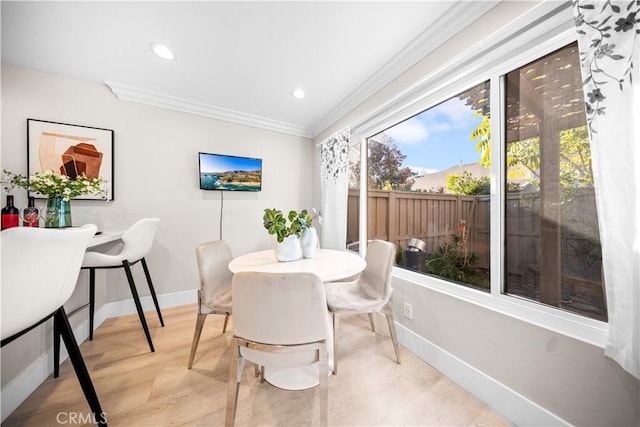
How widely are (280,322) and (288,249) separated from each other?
2.37ft

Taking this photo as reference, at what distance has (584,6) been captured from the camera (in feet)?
3.06

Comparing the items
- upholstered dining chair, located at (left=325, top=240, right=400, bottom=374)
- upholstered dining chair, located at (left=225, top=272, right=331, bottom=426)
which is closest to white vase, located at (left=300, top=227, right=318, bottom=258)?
upholstered dining chair, located at (left=325, top=240, right=400, bottom=374)

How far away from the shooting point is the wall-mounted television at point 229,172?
2.75 meters

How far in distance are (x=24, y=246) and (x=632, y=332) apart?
211 centimetres

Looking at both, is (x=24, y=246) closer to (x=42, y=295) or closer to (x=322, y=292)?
(x=42, y=295)

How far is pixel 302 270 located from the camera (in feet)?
4.62

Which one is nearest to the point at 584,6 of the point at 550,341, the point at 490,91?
the point at 490,91

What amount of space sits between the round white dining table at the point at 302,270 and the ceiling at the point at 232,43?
163cm

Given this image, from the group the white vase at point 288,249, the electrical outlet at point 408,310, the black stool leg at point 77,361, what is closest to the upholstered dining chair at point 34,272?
the black stool leg at point 77,361

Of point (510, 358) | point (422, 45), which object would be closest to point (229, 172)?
point (422, 45)

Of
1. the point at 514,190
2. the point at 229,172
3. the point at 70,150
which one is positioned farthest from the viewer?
the point at 229,172

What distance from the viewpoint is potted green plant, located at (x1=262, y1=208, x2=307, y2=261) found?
5.33 ft

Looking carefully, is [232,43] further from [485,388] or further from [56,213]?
[485,388]

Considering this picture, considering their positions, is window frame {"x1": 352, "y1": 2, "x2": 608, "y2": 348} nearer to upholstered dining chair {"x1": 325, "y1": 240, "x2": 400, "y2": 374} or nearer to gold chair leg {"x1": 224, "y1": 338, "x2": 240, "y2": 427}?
upholstered dining chair {"x1": 325, "y1": 240, "x2": 400, "y2": 374}
